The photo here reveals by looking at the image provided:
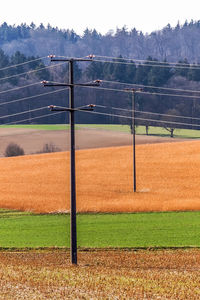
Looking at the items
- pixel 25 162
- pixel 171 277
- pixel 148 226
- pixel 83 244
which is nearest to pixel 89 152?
pixel 25 162

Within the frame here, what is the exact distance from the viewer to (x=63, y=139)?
12925 centimetres

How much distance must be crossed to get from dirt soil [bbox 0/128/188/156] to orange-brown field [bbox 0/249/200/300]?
82.3 m

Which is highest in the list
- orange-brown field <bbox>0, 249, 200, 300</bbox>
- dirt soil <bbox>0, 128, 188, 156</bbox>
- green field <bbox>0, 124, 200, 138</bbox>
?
orange-brown field <bbox>0, 249, 200, 300</bbox>

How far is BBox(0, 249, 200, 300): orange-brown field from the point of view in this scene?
22.2 m

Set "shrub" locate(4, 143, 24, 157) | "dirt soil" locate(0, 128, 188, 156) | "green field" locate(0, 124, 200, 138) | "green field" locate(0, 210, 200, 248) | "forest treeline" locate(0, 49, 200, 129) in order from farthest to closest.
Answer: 1. "forest treeline" locate(0, 49, 200, 129)
2. "green field" locate(0, 124, 200, 138)
3. "dirt soil" locate(0, 128, 188, 156)
4. "shrub" locate(4, 143, 24, 157)
5. "green field" locate(0, 210, 200, 248)

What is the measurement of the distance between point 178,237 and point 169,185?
85.0 feet

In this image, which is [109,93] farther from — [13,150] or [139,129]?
[13,150]

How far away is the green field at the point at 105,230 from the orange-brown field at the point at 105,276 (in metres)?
3.30

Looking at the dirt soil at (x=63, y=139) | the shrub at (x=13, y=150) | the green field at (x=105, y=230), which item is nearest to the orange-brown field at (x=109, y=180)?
the green field at (x=105, y=230)

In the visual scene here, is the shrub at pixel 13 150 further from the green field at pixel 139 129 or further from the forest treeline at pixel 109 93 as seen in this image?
the forest treeline at pixel 109 93

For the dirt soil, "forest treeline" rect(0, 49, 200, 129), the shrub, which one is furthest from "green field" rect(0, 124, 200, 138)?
the shrub

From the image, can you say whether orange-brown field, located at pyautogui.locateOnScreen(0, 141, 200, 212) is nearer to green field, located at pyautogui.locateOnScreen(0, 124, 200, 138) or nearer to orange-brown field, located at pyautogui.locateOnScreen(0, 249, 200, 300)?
orange-brown field, located at pyautogui.locateOnScreen(0, 249, 200, 300)

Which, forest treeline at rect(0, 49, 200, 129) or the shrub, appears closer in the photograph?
the shrub

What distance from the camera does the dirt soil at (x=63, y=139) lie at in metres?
121
